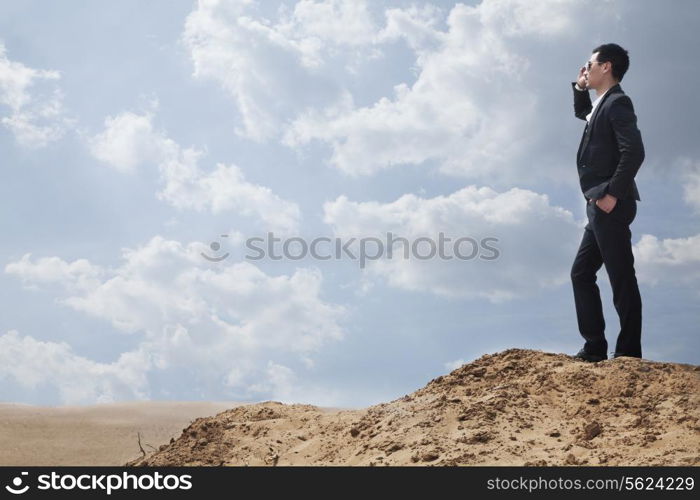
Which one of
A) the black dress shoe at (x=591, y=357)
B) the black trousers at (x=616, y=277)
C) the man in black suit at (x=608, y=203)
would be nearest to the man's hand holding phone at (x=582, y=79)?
the man in black suit at (x=608, y=203)

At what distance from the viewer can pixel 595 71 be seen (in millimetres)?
6707

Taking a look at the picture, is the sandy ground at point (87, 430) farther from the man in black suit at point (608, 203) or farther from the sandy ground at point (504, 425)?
the man in black suit at point (608, 203)

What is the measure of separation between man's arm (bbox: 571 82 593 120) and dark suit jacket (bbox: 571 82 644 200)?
488 millimetres

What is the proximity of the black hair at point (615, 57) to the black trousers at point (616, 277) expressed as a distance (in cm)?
128

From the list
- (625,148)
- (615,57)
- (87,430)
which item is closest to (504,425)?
(625,148)

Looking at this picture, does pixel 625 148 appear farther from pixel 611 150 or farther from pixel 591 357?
pixel 591 357

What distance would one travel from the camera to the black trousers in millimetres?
6258
